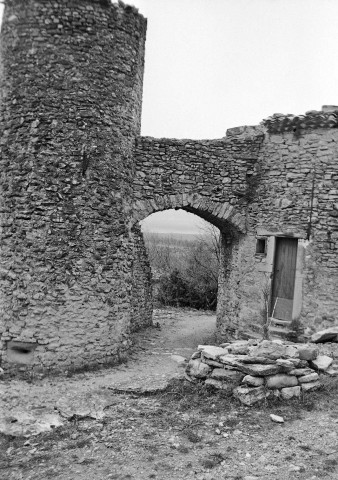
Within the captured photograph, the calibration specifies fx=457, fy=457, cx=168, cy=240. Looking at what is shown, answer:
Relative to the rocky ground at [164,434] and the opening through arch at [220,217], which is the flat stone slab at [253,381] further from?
the opening through arch at [220,217]

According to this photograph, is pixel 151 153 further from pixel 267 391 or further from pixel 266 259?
pixel 267 391

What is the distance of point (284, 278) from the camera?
1077 cm

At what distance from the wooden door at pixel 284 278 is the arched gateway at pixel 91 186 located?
0.11 feet

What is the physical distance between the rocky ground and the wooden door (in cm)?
355

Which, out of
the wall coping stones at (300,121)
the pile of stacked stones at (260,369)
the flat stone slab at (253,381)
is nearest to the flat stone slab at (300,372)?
the pile of stacked stones at (260,369)

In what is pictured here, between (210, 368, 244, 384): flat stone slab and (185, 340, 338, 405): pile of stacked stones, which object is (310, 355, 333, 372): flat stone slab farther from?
(210, 368, 244, 384): flat stone slab

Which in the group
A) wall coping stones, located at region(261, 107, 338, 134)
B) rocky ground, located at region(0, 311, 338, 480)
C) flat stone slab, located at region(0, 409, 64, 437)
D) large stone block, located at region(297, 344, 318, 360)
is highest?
wall coping stones, located at region(261, 107, 338, 134)

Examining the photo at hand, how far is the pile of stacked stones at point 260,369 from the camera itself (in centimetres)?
678

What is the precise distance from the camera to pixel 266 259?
10.9 m

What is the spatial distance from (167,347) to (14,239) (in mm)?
4941

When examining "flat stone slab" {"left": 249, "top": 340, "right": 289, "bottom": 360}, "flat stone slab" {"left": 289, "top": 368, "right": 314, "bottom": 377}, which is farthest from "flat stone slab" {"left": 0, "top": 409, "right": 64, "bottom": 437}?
"flat stone slab" {"left": 289, "top": 368, "right": 314, "bottom": 377}

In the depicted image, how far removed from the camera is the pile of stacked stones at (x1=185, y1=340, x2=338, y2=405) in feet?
22.2

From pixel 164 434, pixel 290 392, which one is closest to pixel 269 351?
pixel 290 392

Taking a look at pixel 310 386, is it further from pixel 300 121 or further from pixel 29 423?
pixel 300 121
